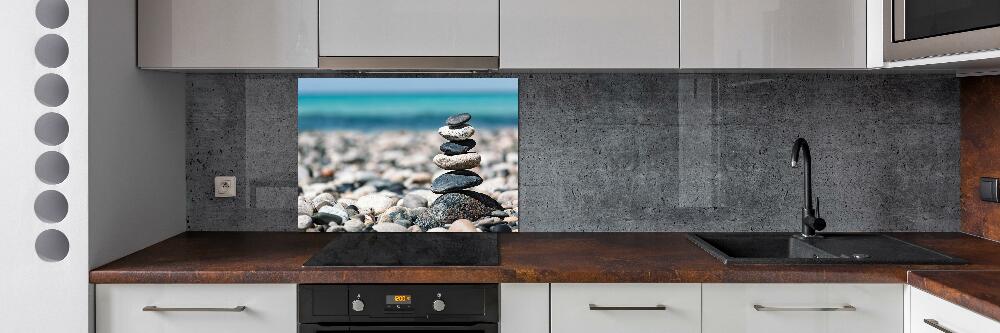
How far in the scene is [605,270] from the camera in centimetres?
197

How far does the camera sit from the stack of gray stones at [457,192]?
265cm

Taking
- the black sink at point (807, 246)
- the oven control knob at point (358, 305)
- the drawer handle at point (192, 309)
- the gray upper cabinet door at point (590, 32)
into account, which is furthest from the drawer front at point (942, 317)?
the drawer handle at point (192, 309)

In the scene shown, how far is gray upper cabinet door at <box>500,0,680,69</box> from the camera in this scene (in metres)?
2.25

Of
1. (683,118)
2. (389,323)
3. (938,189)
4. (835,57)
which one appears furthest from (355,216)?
(938,189)

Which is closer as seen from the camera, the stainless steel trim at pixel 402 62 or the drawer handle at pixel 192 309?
the drawer handle at pixel 192 309

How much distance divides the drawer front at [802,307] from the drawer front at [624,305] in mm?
49

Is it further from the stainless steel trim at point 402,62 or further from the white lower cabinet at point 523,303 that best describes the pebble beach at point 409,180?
the white lower cabinet at point 523,303

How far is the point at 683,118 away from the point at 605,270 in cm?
88

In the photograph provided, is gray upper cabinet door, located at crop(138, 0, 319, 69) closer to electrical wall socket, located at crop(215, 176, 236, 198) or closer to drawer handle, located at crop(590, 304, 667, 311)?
electrical wall socket, located at crop(215, 176, 236, 198)
